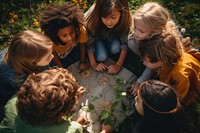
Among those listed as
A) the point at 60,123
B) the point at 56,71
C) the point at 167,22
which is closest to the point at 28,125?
the point at 60,123

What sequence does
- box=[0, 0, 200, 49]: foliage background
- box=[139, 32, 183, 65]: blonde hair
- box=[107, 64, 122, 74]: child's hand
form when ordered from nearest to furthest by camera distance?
box=[139, 32, 183, 65]: blonde hair
box=[107, 64, 122, 74]: child's hand
box=[0, 0, 200, 49]: foliage background

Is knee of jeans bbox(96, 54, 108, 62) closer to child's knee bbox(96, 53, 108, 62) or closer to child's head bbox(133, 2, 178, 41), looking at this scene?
child's knee bbox(96, 53, 108, 62)

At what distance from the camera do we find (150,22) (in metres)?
2.99

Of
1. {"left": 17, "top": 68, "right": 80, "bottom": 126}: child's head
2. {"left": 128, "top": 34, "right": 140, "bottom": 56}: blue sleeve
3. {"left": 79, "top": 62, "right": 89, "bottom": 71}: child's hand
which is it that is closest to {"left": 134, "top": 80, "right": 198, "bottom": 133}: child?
{"left": 17, "top": 68, "right": 80, "bottom": 126}: child's head

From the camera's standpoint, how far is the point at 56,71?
8.17 ft

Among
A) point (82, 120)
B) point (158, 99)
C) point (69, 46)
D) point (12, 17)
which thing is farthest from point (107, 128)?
point (12, 17)

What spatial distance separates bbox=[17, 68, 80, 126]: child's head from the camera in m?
Result: 2.32

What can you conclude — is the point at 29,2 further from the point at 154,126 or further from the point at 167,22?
the point at 154,126

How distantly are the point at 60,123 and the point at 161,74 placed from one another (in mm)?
1082

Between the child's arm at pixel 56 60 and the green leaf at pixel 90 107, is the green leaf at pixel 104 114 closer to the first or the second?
the green leaf at pixel 90 107

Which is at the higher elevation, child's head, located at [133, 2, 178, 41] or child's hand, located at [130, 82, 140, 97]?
child's head, located at [133, 2, 178, 41]

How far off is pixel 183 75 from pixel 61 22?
3.80 ft

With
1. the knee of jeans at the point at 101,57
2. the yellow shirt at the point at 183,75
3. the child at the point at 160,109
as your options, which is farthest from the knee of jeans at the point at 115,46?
the child at the point at 160,109

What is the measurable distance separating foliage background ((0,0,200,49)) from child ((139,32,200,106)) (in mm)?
810
